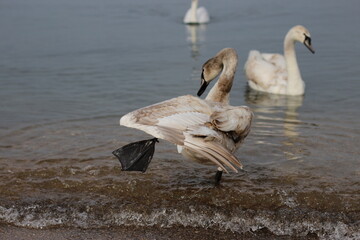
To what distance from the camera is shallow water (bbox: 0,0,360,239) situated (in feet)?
19.0

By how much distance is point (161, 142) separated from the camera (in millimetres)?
8250

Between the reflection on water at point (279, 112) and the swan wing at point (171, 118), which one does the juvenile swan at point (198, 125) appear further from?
the reflection on water at point (279, 112)

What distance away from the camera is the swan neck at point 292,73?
11.7m

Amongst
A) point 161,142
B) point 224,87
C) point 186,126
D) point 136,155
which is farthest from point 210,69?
point 186,126

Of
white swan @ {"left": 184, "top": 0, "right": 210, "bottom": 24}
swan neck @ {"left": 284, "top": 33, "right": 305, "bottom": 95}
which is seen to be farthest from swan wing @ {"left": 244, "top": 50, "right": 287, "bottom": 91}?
white swan @ {"left": 184, "top": 0, "right": 210, "bottom": 24}

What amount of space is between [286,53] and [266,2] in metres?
15.5

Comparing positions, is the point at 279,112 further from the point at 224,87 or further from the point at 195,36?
the point at 195,36

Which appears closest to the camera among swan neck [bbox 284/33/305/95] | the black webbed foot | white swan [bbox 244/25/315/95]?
the black webbed foot

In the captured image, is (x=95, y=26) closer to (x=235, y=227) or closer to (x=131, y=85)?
(x=131, y=85)

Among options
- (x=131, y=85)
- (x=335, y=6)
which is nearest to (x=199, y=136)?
(x=131, y=85)

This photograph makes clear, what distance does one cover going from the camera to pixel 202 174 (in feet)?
22.9

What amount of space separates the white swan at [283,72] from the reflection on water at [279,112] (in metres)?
0.16

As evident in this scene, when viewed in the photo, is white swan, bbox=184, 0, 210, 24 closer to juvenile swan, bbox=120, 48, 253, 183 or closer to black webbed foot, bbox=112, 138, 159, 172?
juvenile swan, bbox=120, 48, 253, 183

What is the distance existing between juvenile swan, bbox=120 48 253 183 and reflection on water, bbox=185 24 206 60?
31.4 ft
